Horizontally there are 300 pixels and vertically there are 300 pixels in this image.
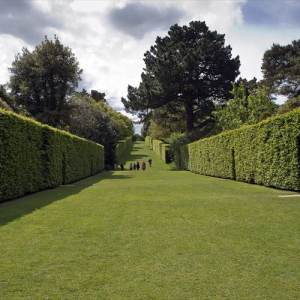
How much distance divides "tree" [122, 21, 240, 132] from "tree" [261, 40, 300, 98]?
36.8ft

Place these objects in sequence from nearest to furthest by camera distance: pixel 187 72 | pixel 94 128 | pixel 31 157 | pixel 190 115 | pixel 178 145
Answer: pixel 31 157
pixel 187 72
pixel 190 115
pixel 178 145
pixel 94 128

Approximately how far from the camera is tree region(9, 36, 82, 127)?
1326 inches

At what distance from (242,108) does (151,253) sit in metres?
31.3

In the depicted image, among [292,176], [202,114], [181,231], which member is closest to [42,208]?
[181,231]

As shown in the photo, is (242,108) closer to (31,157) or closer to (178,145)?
(178,145)

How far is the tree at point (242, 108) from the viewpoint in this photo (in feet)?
109

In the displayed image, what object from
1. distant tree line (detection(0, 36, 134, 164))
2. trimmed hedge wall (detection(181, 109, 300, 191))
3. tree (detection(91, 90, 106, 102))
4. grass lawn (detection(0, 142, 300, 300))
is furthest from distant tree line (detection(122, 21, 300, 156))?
tree (detection(91, 90, 106, 102))

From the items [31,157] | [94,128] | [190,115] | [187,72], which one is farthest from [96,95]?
[31,157]

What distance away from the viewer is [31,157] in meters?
13.5

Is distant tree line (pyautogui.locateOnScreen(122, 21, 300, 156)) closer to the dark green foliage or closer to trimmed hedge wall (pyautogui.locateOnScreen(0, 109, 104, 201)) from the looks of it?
the dark green foliage

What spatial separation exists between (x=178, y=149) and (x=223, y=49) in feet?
46.6

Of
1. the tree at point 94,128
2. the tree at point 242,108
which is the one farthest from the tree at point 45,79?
the tree at point 242,108

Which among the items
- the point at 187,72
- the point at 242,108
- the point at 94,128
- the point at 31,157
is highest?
the point at 187,72

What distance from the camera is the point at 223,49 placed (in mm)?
35875
